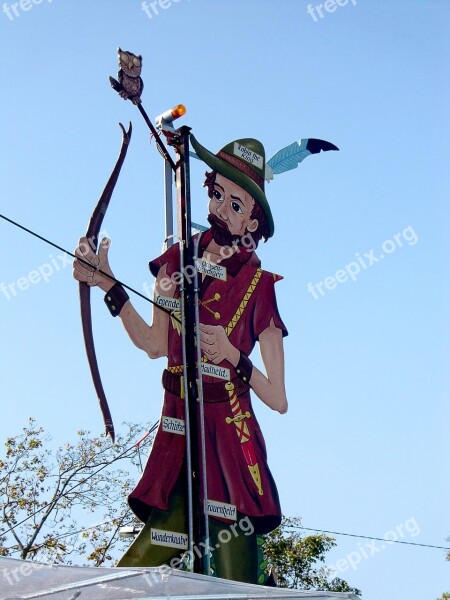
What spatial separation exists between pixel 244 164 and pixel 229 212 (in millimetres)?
872

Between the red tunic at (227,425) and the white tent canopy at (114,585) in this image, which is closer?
the white tent canopy at (114,585)

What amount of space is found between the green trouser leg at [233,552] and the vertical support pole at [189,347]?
36cm

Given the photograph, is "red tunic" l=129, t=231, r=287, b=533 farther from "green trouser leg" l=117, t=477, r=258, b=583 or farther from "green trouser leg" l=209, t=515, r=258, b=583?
"green trouser leg" l=209, t=515, r=258, b=583

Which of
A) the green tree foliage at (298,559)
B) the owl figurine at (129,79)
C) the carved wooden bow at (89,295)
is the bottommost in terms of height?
the green tree foliage at (298,559)

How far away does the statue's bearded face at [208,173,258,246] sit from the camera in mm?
16094

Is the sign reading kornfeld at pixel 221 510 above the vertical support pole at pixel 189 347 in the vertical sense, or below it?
below

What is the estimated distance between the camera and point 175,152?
1594cm

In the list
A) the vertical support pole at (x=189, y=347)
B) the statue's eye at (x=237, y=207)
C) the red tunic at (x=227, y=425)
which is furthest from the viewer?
the statue's eye at (x=237, y=207)

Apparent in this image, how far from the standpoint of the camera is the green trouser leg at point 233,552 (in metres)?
14.2

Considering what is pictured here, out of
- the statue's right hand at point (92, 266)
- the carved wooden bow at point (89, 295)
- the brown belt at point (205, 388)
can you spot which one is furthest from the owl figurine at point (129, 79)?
the brown belt at point (205, 388)

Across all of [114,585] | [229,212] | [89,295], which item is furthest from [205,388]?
[114,585]

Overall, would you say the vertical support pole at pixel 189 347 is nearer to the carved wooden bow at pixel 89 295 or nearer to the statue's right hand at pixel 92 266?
the carved wooden bow at pixel 89 295

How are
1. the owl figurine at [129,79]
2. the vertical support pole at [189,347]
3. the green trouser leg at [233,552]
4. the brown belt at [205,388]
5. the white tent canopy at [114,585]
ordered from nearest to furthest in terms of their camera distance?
the white tent canopy at [114,585], the vertical support pole at [189,347], the green trouser leg at [233,552], the brown belt at [205,388], the owl figurine at [129,79]

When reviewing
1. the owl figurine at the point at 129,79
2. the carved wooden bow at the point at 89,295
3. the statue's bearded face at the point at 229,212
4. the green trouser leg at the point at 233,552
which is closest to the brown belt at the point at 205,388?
Result: the carved wooden bow at the point at 89,295
